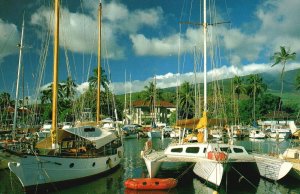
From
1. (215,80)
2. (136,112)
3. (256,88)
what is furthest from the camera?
(136,112)

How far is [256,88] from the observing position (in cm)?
11925

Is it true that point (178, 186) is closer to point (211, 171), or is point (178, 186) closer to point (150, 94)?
point (211, 171)

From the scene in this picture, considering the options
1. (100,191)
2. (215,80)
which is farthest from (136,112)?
(100,191)

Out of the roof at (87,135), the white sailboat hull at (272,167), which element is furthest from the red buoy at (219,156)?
the roof at (87,135)

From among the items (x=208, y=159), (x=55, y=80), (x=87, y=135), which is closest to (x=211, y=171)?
(x=208, y=159)

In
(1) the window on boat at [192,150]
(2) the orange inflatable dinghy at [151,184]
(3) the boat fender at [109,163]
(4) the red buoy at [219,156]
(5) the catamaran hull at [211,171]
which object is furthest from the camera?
(3) the boat fender at [109,163]

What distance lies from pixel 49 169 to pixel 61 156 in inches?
Result: 46.3

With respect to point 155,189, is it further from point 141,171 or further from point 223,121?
point 223,121

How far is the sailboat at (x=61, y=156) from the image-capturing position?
21.2 meters

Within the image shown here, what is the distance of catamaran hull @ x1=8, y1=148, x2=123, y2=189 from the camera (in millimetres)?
21125

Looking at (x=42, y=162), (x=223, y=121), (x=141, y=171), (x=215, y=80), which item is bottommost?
(x=141, y=171)

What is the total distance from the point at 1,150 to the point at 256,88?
360 feet

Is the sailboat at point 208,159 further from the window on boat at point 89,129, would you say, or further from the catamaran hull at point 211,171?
the window on boat at point 89,129

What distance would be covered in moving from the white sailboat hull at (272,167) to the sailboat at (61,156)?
12.5 m
